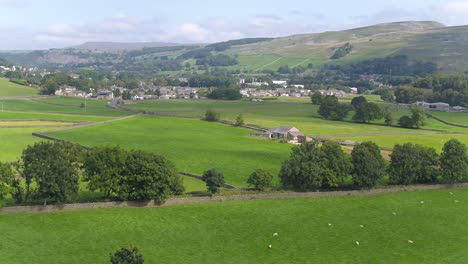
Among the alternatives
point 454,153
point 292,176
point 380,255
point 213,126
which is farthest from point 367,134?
point 380,255

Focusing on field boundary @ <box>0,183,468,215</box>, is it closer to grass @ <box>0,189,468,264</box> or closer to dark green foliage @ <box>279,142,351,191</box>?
grass @ <box>0,189,468,264</box>

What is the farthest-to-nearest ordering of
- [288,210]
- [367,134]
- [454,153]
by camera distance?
1. [367,134]
2. [454,153]
3. [288,210]

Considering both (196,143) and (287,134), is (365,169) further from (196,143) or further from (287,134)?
(287,134)

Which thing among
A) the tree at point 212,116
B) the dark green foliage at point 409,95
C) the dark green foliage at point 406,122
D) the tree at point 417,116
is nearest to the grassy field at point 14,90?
the tree at point 212,116

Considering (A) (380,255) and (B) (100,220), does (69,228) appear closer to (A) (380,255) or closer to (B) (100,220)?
(B) (100,220)

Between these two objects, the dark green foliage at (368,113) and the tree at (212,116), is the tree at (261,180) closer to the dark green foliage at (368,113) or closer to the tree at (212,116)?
the tree at (212,116)
